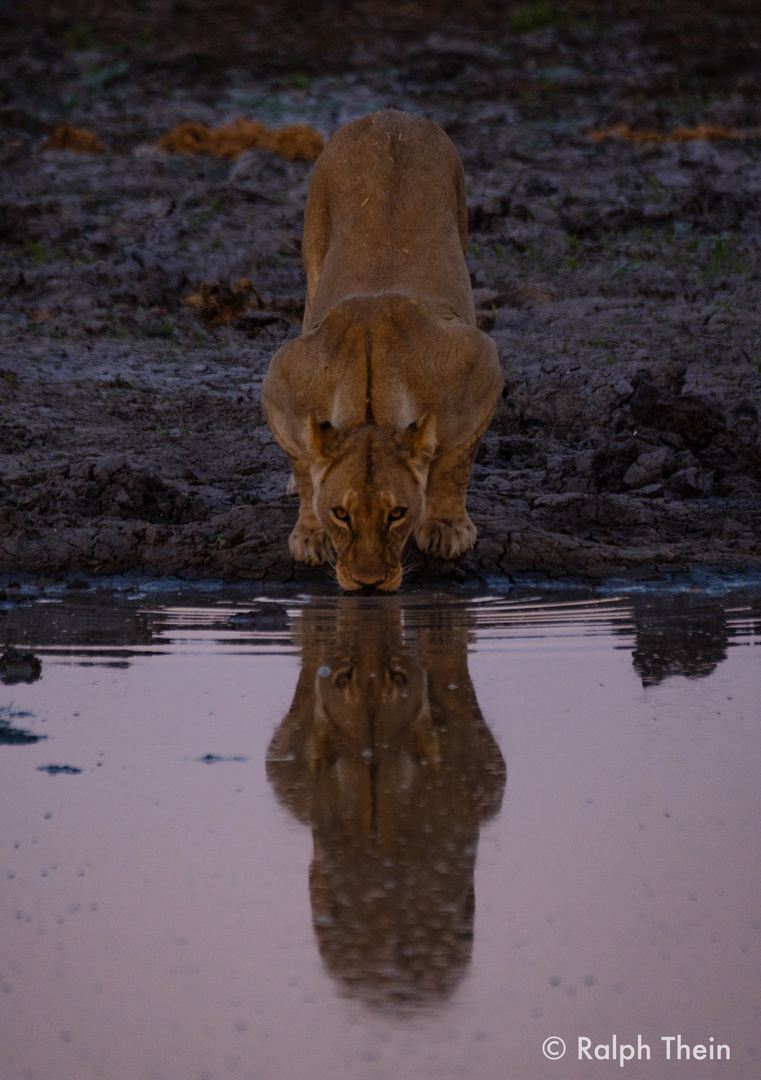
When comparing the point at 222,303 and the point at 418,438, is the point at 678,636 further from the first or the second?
the point at 222,303

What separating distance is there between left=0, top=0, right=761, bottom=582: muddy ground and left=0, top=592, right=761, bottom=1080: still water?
2063 mm

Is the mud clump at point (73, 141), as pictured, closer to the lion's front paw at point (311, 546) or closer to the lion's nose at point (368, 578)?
the lion's front paw at point (311, 546)

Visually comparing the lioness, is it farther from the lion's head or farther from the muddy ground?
the muddy ground

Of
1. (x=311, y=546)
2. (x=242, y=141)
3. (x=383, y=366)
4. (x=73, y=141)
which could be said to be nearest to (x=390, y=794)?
(x=383, y=366)

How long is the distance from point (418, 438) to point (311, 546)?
81 centimetres

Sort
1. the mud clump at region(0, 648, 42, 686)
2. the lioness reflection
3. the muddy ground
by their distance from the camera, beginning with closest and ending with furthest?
1. the lioness reflection
2. the mud clump at region(0, 648, 42, 686)
3. the muddy ground

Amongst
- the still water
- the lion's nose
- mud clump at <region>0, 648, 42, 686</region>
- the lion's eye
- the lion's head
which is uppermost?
the lion's head

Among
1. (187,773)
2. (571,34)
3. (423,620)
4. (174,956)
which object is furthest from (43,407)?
(571,34)

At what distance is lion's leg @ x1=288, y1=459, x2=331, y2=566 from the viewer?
6.45 meters

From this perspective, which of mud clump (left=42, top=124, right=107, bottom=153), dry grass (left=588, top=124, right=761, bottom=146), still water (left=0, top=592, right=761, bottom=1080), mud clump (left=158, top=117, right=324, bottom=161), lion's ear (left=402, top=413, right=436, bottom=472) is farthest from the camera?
mud clump (left=42, top=124, right=107, bottom=153)

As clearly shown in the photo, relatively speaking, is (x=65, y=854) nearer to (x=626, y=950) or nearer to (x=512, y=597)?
(x=626, y=950)

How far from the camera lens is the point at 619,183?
590 inches

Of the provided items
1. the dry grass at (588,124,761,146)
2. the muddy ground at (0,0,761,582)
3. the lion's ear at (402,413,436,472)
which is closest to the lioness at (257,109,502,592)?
the lion's ear at (402,413,436,472)

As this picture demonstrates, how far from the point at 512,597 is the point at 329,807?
2.88 m
